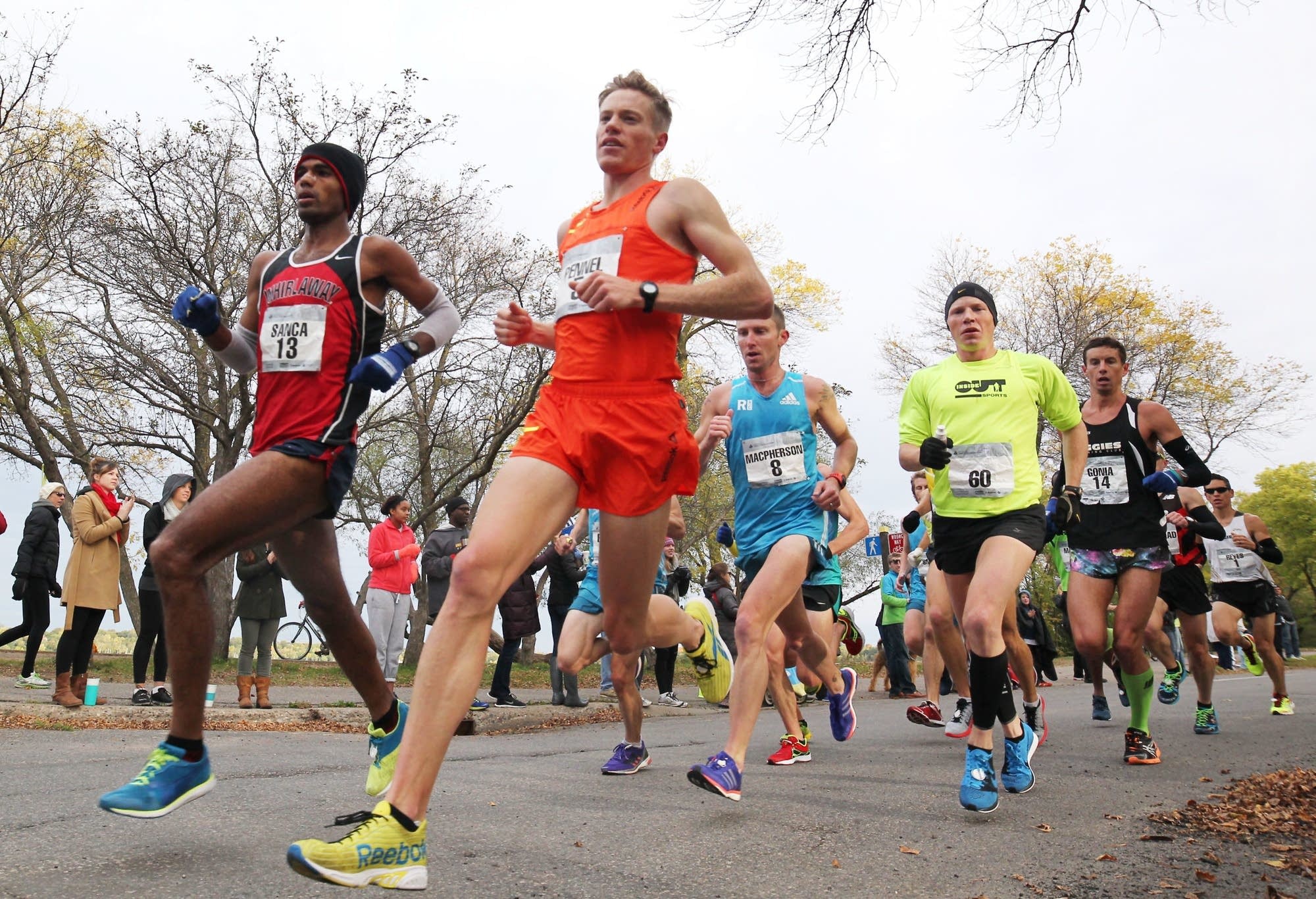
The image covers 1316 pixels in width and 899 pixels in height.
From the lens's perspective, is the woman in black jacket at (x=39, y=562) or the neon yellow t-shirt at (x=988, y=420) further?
the woman in black jacket at (x=39, y=562)

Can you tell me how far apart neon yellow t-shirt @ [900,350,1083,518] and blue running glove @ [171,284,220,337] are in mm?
3418

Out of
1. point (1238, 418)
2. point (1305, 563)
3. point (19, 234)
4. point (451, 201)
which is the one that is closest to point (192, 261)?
point (19, 234)

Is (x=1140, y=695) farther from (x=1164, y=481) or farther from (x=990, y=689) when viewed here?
(x=990, y=689)

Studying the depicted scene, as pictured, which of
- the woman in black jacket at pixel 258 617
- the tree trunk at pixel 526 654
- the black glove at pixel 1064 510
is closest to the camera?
the black glove at pixel 1064 510

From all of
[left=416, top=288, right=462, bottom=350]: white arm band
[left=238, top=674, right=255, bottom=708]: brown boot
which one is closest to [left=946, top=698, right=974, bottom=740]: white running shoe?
[left=416, top=288, right=462, bottom=350]: white arm band

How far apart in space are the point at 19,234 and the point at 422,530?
12.2 meters

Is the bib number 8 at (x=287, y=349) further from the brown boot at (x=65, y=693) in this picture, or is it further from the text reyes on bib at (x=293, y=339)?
the brown boot at (x=65, y=693)

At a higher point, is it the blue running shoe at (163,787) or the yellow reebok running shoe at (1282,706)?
the blue running shoe at (163,787)

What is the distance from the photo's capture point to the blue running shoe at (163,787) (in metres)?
3.23

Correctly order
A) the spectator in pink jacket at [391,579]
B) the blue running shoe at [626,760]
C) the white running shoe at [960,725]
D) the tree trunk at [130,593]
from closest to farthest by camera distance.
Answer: the blue running shoe at [626,760], the white running shoe at [960,725], the spectator in pink jacket at [391,579], the tree trunk at [130,593]

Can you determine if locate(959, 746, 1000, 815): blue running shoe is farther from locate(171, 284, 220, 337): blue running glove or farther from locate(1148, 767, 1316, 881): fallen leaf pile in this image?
locate(171, 284, 220, 337): blue running glove

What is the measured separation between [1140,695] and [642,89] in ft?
16.2

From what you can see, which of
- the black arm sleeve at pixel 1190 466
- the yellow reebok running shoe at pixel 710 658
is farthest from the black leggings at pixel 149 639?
the black arm sleeve at pixel 1190 466

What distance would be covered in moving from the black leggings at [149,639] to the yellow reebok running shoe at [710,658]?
17.6 feet
